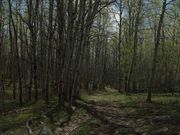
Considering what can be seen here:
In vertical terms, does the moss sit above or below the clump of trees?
below

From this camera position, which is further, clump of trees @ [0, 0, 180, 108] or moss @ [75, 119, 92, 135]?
clump of trees @ [0, 0, 180, 108]

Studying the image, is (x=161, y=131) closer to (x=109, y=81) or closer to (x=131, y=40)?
(x=131, y=40)

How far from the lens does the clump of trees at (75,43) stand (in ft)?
63.5

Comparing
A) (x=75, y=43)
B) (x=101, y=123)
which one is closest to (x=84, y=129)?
(x=101, y=123)

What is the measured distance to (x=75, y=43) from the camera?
Answer: 938 inches

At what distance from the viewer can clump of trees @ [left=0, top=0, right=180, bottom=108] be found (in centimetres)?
1934

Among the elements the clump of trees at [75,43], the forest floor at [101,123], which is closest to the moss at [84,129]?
the forest floor at [101,123]

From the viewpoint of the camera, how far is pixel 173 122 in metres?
12.6

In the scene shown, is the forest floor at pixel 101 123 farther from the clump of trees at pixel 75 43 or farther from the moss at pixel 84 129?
the clump of trees at pixel 75 43

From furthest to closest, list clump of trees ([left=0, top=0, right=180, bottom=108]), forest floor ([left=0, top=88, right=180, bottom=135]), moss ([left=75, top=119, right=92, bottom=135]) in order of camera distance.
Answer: clump of trees ([left=0, top=0, right=180, bottom=108])
moss ([left=75, top=119, right=92, bottom=135])
forest floor ([left=0, top=88, right=180, bottom=135])

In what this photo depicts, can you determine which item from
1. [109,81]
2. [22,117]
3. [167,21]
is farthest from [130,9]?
[109,81]

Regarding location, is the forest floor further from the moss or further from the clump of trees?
the clump of trees

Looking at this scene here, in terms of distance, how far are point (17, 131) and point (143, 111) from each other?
7.15 m

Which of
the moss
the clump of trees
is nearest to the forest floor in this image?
the moss
